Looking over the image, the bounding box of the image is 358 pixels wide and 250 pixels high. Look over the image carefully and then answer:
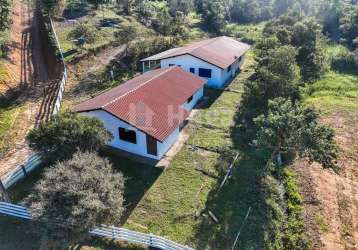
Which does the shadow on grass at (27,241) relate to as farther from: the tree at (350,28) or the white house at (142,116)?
the tree at (350,28)

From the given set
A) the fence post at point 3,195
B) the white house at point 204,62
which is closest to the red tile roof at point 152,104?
the white house at point 204,62

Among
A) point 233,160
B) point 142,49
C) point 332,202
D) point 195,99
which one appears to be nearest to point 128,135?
point 233,160

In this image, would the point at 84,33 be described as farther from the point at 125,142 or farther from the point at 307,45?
the point at 307,45

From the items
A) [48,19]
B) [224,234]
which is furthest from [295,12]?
[224,234]

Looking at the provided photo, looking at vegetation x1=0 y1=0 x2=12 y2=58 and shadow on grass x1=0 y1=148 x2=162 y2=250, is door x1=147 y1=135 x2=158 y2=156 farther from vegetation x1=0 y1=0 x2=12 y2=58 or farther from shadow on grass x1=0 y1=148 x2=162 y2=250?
vegetation x1=0 y1=0 x2=12 y2=58

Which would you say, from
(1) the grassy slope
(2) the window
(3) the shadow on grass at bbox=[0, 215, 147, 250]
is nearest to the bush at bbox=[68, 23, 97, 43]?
(2) the window

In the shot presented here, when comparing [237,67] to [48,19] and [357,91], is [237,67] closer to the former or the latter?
[357,91]
